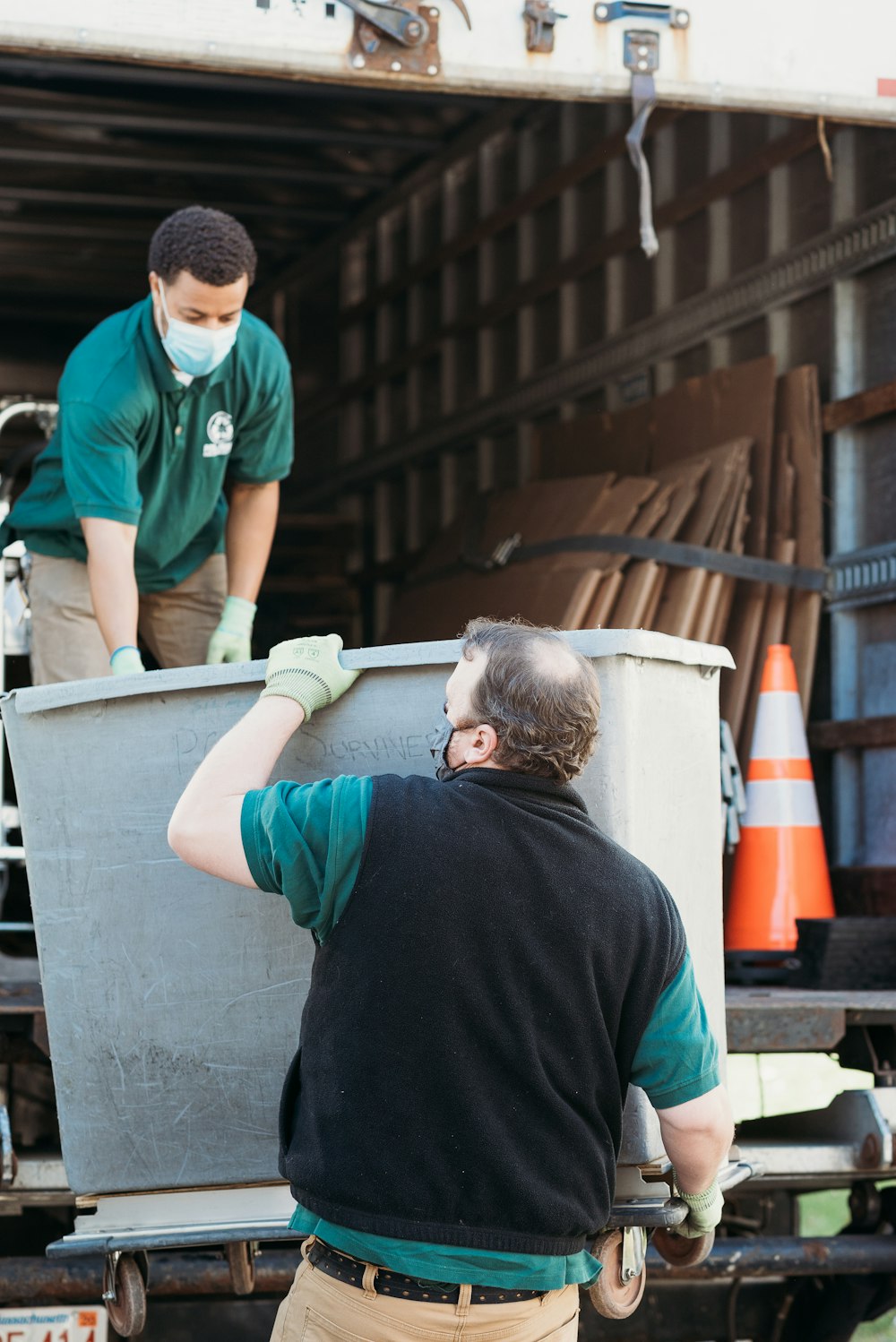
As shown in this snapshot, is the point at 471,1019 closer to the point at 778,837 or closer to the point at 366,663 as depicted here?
the point at 366,663

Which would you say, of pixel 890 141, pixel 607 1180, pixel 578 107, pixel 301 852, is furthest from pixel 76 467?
pixel 578 107

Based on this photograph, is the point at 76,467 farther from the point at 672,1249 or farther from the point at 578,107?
the point at 578,107

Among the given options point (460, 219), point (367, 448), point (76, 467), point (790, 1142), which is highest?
point (460, 219)

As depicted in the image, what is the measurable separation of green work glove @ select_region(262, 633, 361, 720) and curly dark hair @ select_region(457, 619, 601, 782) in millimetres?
249

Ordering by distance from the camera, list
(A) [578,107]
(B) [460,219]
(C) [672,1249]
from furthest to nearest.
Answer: (B) [460,219] → (A) [578,107] → (C) [672,1249]

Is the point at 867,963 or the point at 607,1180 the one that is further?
the point at 867,963

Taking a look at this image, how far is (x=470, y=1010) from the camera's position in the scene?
197 centimetres

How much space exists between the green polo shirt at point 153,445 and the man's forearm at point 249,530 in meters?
0.06

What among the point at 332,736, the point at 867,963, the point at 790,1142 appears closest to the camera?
the point at 332,736

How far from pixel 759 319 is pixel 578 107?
1647 mm

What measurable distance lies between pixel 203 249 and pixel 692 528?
266 cm

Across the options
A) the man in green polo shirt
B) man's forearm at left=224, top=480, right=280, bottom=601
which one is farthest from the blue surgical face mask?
man's forearm at left=224, top=480, right=280, bottom=601

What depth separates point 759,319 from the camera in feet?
19.0

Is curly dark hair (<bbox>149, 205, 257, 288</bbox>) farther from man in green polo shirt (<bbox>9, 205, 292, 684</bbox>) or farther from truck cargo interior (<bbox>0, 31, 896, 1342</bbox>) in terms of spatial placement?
truck cargo interior (<bbox>0, 31, 896, 1342</bbox>)
